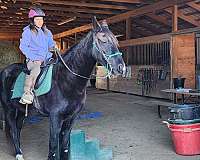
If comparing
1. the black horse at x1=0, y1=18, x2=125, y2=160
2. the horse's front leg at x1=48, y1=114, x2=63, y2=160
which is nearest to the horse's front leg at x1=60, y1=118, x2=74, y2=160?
the black horse at x1=0, y1=18, x2=125, y2=160

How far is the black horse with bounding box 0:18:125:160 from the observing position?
9.92ft

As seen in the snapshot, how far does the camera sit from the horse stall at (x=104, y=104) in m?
3.21

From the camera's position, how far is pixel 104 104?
9.07 m

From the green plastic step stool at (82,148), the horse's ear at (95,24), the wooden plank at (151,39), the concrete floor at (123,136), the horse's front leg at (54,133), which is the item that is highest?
the wooden plank at (151,39)

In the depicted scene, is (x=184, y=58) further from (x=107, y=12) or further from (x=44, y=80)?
(x=44, y=80)

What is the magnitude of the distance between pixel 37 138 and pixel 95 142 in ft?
5.35

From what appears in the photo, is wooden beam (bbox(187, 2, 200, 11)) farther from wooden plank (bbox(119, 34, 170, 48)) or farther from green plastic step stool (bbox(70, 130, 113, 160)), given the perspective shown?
green plastic step stool (bbox(70, 130, 113, 160))

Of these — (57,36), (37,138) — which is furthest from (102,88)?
(37,138)

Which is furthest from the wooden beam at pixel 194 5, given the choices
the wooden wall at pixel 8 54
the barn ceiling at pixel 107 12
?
the wooden wall at pixel 8 54

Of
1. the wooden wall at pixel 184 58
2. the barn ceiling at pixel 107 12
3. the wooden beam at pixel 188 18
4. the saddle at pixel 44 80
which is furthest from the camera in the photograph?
the wooden beam at pixel 188 18

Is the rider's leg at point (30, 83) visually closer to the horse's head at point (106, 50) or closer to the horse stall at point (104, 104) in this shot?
the horse stall at point (104, 104)

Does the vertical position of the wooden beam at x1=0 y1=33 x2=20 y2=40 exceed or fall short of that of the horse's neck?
it exceeds it

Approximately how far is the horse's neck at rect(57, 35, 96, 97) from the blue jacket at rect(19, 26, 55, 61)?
32 centimetres

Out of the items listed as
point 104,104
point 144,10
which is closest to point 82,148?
point 104,104
